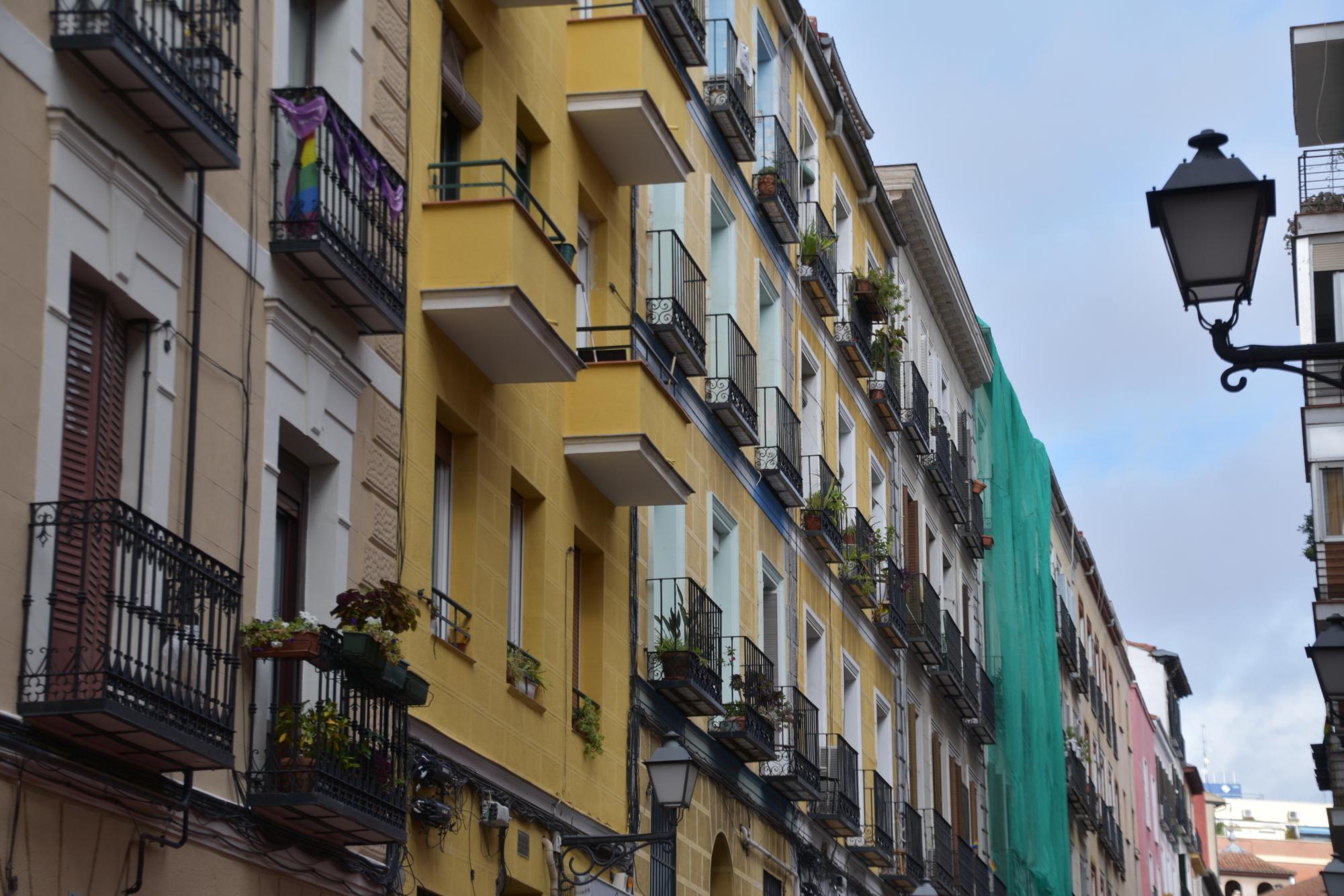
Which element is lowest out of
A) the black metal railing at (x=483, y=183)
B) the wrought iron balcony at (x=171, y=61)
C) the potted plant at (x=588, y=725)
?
the potted plant at (x=588, y=725)

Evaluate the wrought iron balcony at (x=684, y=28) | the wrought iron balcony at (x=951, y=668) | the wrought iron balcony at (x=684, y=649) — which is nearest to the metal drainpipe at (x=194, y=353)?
the wrought iron balcony at (x=684, y=649)

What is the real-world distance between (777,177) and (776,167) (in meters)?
0.57

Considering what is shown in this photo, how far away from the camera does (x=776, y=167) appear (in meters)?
28.1

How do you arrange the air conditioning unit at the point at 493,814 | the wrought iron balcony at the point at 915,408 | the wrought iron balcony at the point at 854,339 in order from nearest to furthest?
the air conditioning unit at the point at 493,814
the wrought iron balcony at the point at 854,339
the wrought iron balcony at the point at 915,408

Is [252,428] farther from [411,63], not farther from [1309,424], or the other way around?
[1309,424]

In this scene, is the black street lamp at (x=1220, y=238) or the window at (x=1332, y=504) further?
the window at (x=1332, y=504)

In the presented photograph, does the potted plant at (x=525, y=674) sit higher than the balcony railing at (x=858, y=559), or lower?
lower

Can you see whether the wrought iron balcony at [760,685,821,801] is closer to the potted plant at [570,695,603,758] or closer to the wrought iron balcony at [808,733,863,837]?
the wrought iron balcony at [808,733,863,837]

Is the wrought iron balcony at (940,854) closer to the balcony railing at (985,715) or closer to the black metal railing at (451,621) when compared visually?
the balcony railing at (985,715)

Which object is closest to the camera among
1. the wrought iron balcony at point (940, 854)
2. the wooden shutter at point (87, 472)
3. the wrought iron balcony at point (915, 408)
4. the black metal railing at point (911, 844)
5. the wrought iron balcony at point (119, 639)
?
the wrought iron balcony at point (119, 639)

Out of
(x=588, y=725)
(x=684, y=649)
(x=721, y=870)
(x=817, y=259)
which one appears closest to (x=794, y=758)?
(x=721, y=870)

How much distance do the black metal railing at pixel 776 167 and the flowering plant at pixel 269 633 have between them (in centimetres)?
1557

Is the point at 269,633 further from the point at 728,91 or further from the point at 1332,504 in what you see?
the point at 1332,504

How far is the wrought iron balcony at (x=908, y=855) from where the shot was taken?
31953mm
